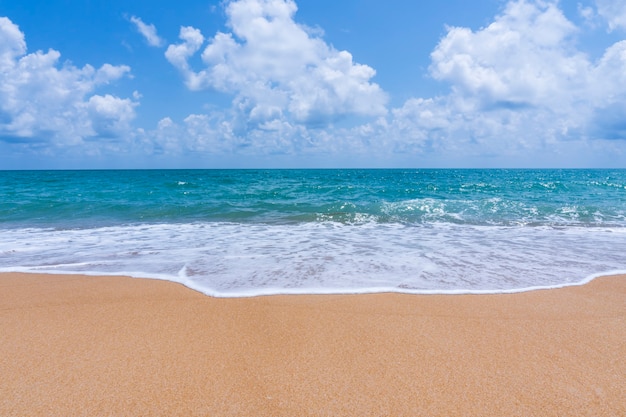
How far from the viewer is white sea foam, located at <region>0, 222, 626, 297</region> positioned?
4895 millimetres

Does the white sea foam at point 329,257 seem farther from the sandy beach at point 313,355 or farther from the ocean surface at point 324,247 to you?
the sandy beach at point 313,355

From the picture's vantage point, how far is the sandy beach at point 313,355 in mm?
2291

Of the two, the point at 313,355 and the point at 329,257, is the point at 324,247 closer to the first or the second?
the point at 329,257

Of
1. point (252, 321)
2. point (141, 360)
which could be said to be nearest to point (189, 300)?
point (252, 321)

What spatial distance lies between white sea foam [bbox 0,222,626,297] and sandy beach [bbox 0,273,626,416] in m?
0.67

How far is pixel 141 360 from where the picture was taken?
110 inches

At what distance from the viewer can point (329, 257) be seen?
21.5 feet

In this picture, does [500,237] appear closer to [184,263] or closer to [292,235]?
[292,235]

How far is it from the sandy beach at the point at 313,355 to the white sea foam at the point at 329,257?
667 mm

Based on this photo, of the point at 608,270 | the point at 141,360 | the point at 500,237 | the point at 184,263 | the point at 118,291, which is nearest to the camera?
the point at 141,360

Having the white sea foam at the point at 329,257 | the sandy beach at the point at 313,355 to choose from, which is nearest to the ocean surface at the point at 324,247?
the white sea foam at the point at 329,257

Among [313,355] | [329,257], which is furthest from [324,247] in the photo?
[313,355]

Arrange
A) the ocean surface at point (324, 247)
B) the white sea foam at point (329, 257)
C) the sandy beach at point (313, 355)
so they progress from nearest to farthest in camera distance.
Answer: the sandy beach at point (313, 355)
the white sea foam at point (329, 257)
the ocean surface at point (324, 247)

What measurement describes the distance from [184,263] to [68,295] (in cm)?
191
